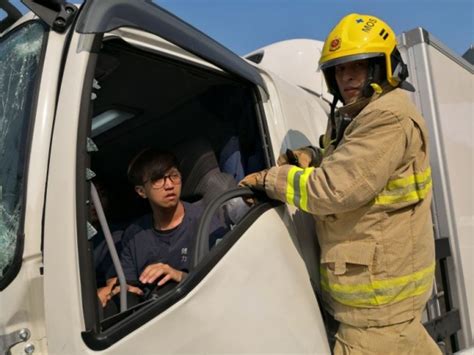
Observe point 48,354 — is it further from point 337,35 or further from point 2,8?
point 337,35

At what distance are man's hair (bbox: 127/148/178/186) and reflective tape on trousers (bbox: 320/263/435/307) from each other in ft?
2.92

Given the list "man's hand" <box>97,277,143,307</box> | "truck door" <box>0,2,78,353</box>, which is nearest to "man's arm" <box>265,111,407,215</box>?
"man's hand" <box>97,277,143,307</box>

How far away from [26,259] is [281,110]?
1.42m

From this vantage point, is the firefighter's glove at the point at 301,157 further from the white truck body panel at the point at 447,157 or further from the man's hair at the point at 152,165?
the white truck body panel at the point at 447,157

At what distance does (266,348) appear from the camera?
5.57ft

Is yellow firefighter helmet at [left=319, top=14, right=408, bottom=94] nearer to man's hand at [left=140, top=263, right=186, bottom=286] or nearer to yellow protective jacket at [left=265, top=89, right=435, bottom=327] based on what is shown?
yellow protective jacket at [left=265, top=89, right=435, bottom=327]

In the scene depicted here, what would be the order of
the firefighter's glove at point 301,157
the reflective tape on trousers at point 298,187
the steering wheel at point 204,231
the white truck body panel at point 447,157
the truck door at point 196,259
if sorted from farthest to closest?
the white truck body panel at point 447,157 < the firefighter's glove at point 301,157 < the reflective tape on trousers at point 298,187 < the steering wheel at point 204,231 < the truck door at point 196,259

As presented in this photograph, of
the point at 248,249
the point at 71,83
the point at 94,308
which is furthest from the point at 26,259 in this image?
the point at 248,249

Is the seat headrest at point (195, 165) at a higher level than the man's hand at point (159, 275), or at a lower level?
higher

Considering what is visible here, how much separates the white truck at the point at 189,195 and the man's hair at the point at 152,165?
0.36 meters

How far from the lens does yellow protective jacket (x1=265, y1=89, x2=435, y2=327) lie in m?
1.78

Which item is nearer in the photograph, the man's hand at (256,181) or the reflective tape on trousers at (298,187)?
the reflective tape on trousers at (298,187)

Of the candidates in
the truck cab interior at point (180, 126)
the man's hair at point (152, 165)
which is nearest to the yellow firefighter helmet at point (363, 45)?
the truck cab interior at point (180, 126)

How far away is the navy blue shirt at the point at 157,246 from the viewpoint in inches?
85.7
